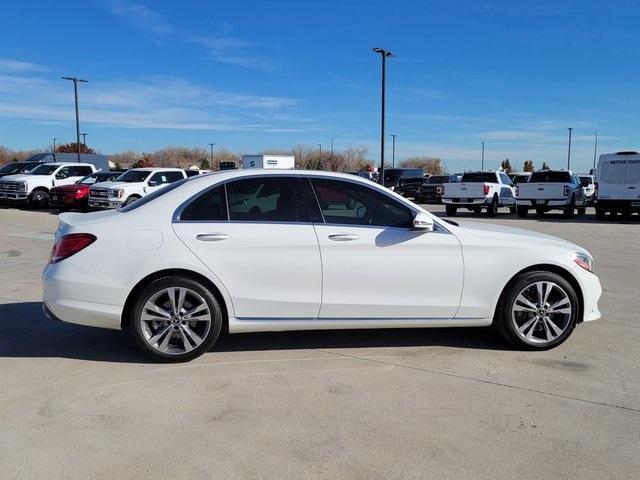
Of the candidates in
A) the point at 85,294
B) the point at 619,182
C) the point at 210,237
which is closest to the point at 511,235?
the point at 210,237

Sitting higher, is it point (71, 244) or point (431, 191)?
point (71, 244)

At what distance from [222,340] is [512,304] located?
2.63 m

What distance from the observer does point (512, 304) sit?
16.3ft

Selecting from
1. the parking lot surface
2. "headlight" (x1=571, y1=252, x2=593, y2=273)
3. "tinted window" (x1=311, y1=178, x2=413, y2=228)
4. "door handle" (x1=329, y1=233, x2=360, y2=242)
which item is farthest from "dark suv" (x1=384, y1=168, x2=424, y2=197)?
"door handle" (x1=329, y1=233, x2=360, y2=242)

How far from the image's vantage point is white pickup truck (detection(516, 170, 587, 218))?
71.1ft

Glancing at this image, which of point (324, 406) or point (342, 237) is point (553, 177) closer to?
point (342, 237)

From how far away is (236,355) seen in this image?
16.2 ft

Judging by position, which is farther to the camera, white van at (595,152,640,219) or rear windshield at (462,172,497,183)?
rear windshield at (462,172,497,183)

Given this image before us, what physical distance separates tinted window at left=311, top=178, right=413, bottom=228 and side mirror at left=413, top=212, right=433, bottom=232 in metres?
0.11

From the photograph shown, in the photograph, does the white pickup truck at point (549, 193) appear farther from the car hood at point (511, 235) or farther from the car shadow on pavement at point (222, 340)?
the car hood at point (511, 235)

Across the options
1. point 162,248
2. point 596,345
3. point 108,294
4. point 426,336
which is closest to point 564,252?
point 596,345

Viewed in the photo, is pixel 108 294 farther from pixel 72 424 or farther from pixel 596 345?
pixel 596 345

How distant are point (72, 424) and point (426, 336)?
10.6 feet

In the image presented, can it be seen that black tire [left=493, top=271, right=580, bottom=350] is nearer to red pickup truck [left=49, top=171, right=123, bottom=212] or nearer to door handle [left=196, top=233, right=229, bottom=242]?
door handle [left=196, top=233, right=229, bottom=242]
